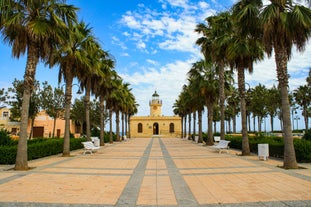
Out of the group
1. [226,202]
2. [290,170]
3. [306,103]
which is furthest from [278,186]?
[306,103]

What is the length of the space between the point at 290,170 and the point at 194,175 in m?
3.71

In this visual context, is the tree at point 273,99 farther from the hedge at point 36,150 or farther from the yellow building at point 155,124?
the hedge at point 36,150

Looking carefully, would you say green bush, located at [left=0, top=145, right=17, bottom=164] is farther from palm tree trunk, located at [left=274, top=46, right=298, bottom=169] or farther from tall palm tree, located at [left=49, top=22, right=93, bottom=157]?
palm tree trunk, located at [left=274, top=46, right=298, bottom=169]

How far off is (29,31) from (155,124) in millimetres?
54716

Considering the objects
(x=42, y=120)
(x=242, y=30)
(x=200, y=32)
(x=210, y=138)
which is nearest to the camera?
(x=242, y=30)

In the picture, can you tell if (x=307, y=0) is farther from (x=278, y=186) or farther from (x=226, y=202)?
(x=226, y=202)

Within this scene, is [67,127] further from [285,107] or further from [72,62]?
[285,107]

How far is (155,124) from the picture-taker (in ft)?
211

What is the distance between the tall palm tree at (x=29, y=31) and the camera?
1039cm

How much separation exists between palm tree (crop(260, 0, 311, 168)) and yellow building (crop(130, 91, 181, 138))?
5178 cm

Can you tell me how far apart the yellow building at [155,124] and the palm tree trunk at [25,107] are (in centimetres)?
5161

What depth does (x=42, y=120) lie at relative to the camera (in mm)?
47938

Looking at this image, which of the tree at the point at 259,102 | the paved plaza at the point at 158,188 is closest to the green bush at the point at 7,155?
the paved plaza at the point at 158,188

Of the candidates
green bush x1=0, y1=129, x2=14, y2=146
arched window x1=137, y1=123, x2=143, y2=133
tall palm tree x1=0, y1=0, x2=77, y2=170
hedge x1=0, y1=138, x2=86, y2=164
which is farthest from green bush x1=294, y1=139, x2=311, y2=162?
arched window x1=137, y1=123, x2=143, y2=133
